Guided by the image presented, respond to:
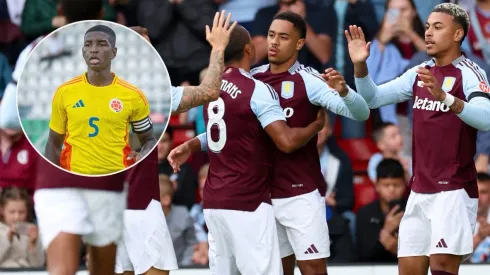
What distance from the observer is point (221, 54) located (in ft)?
27.2

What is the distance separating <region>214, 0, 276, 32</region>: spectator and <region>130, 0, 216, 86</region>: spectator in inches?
7.3

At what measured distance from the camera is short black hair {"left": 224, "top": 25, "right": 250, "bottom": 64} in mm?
9336

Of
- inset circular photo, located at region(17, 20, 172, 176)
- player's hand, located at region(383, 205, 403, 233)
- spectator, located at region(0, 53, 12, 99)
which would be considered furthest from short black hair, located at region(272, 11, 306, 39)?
spectator, located at region(0, 53, 12, 99)

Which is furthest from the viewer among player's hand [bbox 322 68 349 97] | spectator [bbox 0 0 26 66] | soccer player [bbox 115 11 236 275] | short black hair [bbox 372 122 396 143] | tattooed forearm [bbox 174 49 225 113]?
spectator [bbox 0 0 26 66]

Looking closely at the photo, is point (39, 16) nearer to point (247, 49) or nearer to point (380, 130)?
point (380, 130)

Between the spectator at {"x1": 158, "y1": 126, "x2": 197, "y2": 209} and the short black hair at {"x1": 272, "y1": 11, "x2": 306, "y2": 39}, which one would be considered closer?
the short black hair at {"x1": 272, "y1": 11, "x2": 306, "y2": 39}

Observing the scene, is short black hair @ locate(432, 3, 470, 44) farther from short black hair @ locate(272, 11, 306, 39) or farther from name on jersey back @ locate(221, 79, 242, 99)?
name on jersey back @ locate(221, 79, 242, 99)

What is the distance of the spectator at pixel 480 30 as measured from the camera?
12.5 m

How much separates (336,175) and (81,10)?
4.80m

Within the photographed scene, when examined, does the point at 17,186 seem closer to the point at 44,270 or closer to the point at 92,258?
the point at 44,270

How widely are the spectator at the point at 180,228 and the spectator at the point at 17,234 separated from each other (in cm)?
120

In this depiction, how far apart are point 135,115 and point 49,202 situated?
75cm

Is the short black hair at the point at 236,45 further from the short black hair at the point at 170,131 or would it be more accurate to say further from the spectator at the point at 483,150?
the spectator at the point at 483,150

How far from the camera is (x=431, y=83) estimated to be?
8.79 m
